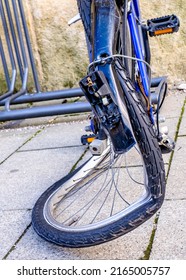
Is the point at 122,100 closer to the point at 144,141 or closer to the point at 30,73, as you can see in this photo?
the point at 144,141

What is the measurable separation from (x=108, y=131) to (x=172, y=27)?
56 centimetres

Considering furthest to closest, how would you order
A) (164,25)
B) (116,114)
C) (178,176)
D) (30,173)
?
(30,173) < (178,176) < (164,25) < (116,114)

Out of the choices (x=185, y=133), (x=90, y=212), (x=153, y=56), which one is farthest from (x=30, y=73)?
(x=90, y=212)

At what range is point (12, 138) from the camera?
11.1 feet

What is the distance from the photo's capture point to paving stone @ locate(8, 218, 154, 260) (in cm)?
161

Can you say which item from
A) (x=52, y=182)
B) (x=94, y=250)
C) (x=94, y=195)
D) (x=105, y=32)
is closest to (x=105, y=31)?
(x=105, y=32)

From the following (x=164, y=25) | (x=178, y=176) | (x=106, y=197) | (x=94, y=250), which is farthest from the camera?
(x=178, y=176)

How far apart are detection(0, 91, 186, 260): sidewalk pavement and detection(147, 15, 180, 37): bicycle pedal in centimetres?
73

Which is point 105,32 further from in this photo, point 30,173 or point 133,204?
point 30,173

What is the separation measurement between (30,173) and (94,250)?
1.00m

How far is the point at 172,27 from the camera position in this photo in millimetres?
1769

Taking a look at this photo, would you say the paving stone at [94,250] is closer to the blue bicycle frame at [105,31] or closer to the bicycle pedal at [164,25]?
the blue bicycle frame at [105,31]

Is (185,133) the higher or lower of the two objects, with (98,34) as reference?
lower

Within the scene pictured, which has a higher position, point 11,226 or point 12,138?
point 11,226
